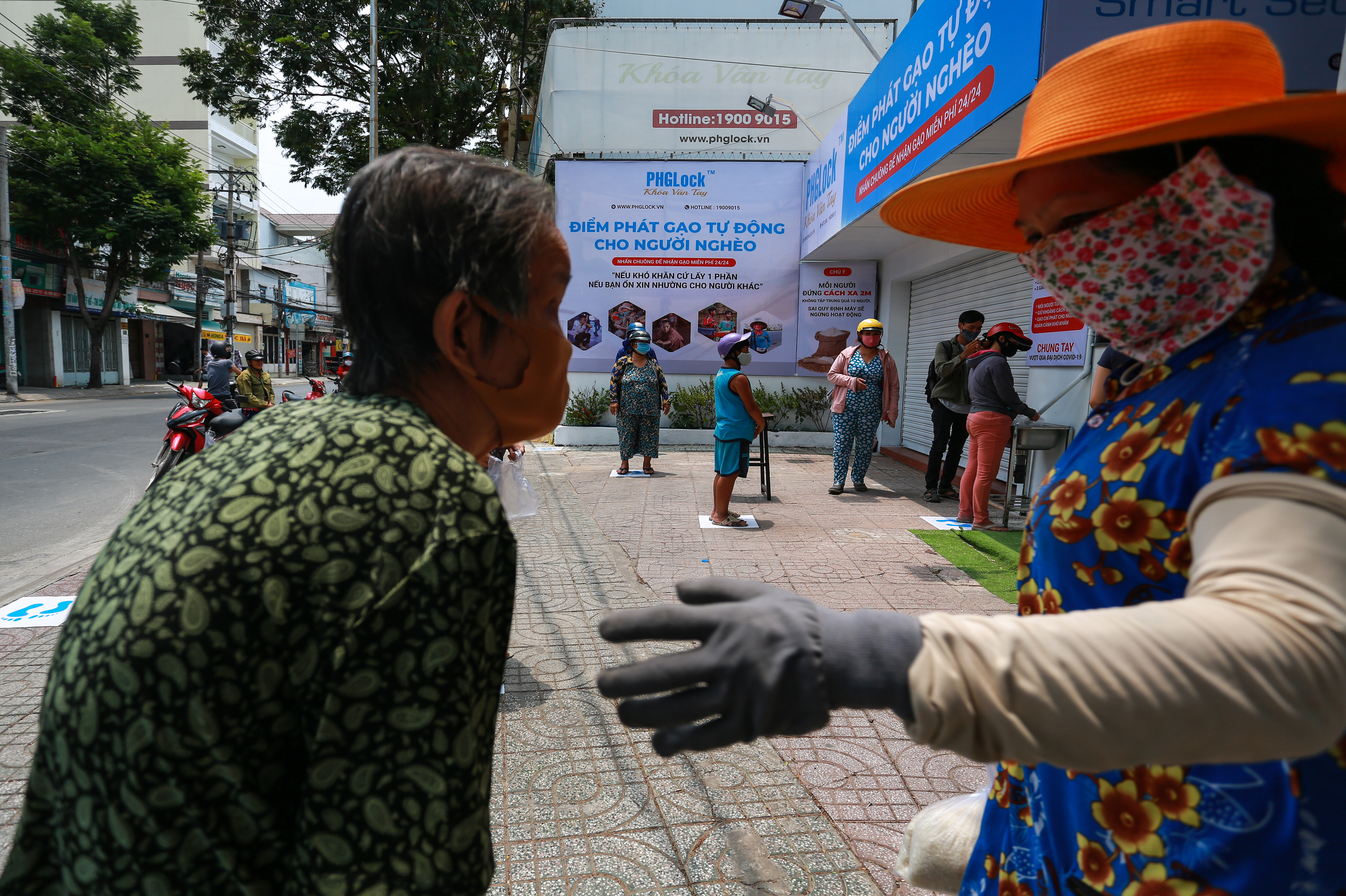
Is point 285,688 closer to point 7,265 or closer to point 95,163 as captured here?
point 7,265

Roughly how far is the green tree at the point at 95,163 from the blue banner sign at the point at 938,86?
81.9 ft

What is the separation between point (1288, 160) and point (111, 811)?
153 centimetres

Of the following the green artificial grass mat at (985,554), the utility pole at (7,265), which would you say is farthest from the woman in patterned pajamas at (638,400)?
the utility pole at (7,265)

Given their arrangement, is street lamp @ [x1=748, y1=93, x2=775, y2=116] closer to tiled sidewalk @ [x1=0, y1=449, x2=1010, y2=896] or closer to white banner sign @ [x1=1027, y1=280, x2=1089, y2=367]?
white banner sign @ [x1=1027, y1=280, x2=1089, y2=367]

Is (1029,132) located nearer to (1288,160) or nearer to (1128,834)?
(1288,160)

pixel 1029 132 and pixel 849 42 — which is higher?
pixel 849 42

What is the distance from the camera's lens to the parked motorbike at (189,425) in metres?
7.25

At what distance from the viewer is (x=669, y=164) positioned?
1238cm

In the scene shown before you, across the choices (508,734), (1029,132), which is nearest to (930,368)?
(508,734)

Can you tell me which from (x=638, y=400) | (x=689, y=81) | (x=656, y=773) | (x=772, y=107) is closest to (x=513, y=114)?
(x=689, y=81)

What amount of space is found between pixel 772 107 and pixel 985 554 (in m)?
9.82

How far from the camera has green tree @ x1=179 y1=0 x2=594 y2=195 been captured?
16.5 m

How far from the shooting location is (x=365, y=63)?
1750 centimetres

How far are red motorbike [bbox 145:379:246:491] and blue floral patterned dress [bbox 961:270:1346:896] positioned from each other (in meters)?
7.62
